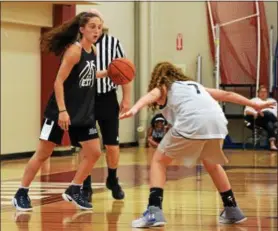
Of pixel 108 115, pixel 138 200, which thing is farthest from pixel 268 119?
pixel 108 115

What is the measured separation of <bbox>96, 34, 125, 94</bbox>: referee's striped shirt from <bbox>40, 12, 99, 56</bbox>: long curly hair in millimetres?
543

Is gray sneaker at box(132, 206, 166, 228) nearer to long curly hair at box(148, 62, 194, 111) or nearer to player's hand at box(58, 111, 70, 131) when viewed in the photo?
long curly hair at box(148, 62, 194, 111)

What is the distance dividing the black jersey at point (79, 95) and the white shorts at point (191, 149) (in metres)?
0.82

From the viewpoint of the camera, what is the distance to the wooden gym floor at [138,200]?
5.41 m

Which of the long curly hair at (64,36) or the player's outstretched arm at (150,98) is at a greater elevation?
the long curly hair at (64,36)

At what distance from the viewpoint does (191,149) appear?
212 inches

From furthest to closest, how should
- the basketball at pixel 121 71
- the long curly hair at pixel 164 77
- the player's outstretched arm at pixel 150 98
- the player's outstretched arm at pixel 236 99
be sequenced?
the basketball at pixel 121 71 < the long curly hair at pixel 164 77 < the player's outstretched arm at pixel 236 99 < the player's outstretched arm at pixel 150 98

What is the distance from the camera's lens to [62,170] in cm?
1009

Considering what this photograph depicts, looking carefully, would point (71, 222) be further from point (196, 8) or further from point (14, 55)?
point (196, 8)

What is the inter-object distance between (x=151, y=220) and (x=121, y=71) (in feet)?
→ 4.54

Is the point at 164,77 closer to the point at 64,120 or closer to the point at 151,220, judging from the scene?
the point at 64,120

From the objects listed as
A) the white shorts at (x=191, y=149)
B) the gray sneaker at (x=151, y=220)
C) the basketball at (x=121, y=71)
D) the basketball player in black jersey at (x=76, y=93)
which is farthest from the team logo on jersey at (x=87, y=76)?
the gray sneaker at (x=151, y=220)

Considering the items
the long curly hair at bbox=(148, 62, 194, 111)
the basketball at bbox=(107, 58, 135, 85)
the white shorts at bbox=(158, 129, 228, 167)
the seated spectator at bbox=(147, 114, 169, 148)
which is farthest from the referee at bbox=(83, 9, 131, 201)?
the seated spectator at bbox=(147, 114, 169, 148)

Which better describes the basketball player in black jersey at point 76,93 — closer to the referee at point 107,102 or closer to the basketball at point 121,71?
the basketball at point 121,71
